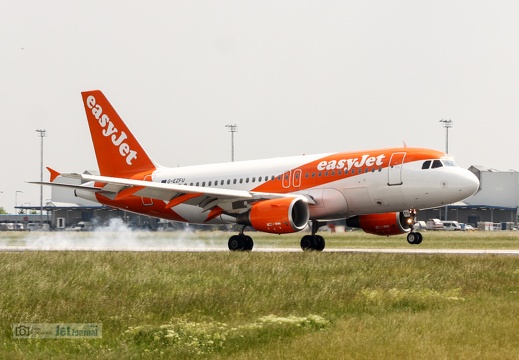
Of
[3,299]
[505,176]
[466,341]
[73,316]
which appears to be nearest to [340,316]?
[466,341]

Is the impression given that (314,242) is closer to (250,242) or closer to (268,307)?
(250,242)

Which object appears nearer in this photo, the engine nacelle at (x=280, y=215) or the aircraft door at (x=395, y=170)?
the engine nacelle at (x=280, y=215)

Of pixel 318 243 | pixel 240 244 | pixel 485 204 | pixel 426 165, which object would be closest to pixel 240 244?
pixel 240 244

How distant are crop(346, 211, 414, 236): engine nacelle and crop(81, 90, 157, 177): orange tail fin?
11694 mm

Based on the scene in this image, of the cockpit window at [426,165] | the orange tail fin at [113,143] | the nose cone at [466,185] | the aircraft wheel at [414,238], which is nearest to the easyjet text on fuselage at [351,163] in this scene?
the cockpit window at [426,165]

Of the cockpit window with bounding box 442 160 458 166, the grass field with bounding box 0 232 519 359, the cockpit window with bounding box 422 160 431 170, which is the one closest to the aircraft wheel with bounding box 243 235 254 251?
the cockpit window with bounding box 422 160 431 170

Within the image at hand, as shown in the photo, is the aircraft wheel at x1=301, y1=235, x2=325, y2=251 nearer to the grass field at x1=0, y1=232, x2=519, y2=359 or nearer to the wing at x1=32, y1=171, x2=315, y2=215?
the wing at x1=32, y1=171, x2=315, y2=215

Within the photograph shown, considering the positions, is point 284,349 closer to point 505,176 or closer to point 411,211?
point 411,211

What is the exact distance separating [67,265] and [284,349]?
572 inches

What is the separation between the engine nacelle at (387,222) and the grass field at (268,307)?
10637 millimetres

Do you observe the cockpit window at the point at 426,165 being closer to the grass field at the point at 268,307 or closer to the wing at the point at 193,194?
the wing at the point at 193,194

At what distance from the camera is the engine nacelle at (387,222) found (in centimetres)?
3928

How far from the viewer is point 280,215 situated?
35344 mm

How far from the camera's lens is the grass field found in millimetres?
13766
